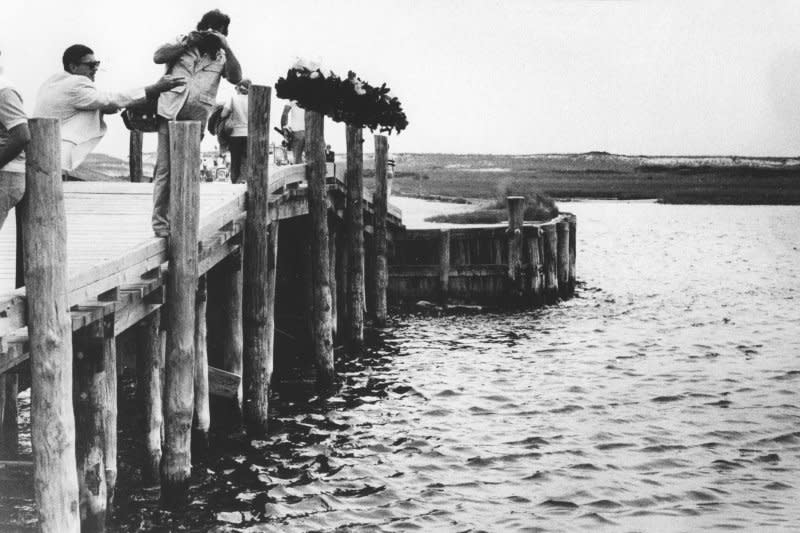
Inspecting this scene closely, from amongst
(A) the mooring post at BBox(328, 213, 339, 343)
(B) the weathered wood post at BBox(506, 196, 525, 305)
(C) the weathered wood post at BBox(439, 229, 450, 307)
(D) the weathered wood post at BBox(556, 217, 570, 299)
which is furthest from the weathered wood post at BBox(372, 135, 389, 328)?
(D) the weathered wood post at BBox(556, 217, 570, 299)

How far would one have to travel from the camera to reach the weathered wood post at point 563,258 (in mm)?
24922

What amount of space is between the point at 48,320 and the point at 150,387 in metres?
3.34

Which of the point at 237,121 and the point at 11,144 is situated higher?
the point at 237,121

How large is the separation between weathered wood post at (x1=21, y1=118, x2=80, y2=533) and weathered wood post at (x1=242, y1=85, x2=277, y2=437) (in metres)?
5.17

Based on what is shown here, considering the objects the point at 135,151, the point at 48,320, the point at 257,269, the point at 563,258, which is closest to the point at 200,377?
the point at 257,269

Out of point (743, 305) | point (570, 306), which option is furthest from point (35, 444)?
point (743, 305)

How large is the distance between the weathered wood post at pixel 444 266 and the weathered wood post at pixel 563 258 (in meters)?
3.60

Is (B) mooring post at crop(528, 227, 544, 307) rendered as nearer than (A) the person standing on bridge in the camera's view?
No

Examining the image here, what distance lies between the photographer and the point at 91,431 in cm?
821

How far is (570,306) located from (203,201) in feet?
44.1

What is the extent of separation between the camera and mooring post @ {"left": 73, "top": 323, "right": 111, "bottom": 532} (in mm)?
8078

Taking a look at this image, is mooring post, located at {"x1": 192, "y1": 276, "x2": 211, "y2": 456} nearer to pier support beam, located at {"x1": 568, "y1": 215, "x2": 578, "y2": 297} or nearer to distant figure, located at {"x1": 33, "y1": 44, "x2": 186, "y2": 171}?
distant figure, located at {"x1": 33, "y1": 44, "x2": 186, "y2": 171}

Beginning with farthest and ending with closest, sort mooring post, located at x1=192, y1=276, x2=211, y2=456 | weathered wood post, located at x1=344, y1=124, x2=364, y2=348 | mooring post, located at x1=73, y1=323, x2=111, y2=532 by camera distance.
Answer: weathered wood post, located at x1=344, y1=124, x2=364, y2=348 → mooring post, located at x1=192, y1=276, x2=211, y2=456 → mooring post, located at x1=73, y1=323, x2=111, y2=532

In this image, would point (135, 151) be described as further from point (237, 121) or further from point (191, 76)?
point (191, 76)
